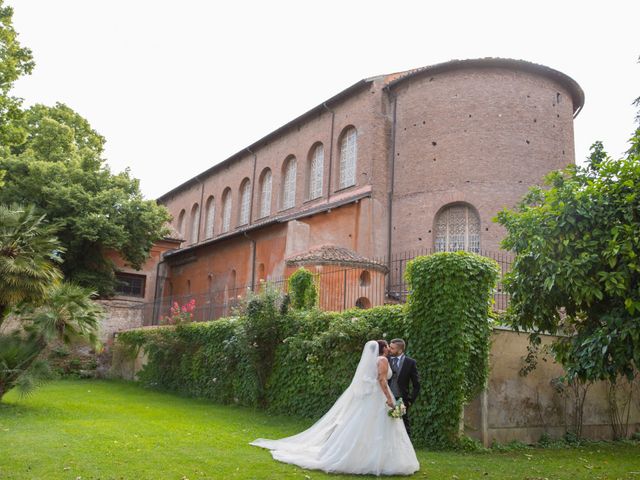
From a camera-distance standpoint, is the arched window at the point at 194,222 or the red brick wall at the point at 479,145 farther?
the arched window at the point at 194,222

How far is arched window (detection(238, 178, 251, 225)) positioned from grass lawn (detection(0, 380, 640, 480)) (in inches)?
835

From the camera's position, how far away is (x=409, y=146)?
24234 millimetres

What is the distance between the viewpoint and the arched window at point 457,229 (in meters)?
22.4

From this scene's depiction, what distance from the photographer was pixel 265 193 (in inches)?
1310

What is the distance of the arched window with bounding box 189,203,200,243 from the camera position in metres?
40.3

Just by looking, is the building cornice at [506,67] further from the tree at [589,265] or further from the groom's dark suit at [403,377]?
the groom's dark suit at [403,377]

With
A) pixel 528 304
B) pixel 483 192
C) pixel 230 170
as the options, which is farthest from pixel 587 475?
pixel 230 170

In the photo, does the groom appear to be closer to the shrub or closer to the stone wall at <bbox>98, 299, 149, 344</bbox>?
the shrub

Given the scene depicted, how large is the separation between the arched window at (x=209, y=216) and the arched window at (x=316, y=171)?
11108mm

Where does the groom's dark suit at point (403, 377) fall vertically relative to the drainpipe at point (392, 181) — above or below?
below

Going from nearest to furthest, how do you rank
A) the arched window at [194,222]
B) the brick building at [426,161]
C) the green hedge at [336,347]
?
1. the green hedge at [336,347]
2. the brick building at [426,161]
3. the arched window at [194,222]

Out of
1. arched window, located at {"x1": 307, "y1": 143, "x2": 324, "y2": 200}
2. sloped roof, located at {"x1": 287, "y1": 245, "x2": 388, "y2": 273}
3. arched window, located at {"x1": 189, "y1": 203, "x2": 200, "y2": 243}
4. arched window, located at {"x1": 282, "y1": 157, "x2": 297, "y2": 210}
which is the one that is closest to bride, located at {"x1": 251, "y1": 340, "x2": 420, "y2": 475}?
sloped roof, located at {"x1": 287, "y1": 245, "x2": 388, "y2": 273}

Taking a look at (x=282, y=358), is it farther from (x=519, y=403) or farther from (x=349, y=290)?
(x=519, y=403)

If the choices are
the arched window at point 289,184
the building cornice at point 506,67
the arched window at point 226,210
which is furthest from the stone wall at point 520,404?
the arched window at point 226,210
